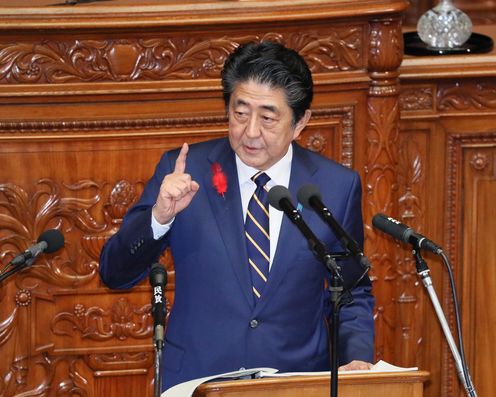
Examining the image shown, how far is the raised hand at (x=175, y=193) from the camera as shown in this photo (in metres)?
3.17

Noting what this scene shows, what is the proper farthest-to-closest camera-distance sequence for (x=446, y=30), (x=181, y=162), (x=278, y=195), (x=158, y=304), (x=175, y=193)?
1. (x=446, y=30)
2. (x=181, y=162)
3. (x=175, y=193)
4. (x=278, y=195)
5. (x=158, y=304)

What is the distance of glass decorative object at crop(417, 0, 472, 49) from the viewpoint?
517cm

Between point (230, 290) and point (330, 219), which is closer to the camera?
point (330, 219)

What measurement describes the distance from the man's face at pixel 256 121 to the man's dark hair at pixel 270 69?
2 centimetres

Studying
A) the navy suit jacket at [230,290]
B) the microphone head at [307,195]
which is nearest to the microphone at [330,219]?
the microphone head at [307,195]

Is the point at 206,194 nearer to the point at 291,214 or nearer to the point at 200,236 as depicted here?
the point at 200,236

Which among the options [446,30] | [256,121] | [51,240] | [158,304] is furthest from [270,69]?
[446,30]

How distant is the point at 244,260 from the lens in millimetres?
3521

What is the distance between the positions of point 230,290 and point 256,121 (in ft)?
1.64

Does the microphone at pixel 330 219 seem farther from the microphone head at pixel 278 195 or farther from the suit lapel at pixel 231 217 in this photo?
the suit lapel at pixel 231 217

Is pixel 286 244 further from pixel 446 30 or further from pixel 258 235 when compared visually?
pixel 446 30

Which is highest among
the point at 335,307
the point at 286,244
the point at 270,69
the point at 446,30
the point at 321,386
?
the point at 446,30

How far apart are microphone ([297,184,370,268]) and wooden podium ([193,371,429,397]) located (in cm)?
30

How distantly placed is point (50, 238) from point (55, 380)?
1.70 meters
